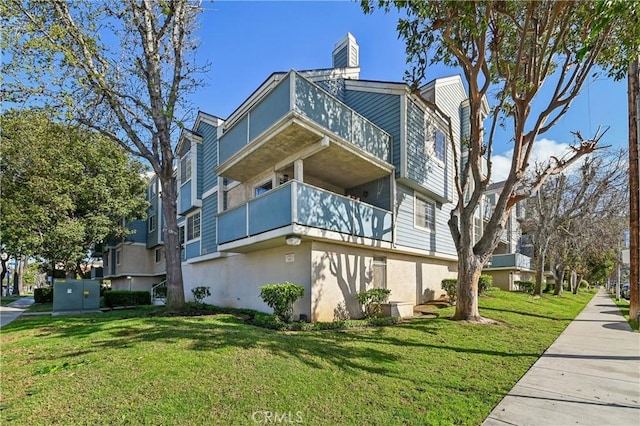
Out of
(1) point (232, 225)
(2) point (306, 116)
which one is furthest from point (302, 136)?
(1) point (232, 225)

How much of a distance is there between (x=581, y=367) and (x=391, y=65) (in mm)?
12616

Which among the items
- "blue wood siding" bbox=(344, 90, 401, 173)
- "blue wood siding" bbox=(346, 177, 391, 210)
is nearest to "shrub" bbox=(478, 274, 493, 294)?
"blue wood siding" bbox=(346, 177, 391, 210)

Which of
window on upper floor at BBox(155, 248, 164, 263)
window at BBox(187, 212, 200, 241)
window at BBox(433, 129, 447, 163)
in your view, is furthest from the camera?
window on upper floor at BBox(155, 248, 164, 263)

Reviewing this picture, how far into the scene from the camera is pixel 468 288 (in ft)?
34.9

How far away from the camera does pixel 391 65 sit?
1472 centimetres

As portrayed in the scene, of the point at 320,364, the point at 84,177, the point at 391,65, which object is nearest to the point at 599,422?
the point at 320,364

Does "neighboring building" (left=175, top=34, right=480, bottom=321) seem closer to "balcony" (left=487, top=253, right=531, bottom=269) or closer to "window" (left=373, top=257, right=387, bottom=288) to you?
"window" (left=373, top=257, right=387, bottom=288)

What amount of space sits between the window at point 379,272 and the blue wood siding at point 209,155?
8.23m

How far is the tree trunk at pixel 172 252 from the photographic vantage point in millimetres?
12508

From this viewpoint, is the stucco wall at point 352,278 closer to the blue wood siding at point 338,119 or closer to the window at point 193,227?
the blue wood siding at point 338,119

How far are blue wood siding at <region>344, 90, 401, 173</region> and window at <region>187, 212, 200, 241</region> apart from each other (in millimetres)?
9819

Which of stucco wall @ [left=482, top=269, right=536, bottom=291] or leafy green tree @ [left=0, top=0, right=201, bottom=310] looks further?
stucco wall @ [left=482, top=269, right=536, bottom=291]

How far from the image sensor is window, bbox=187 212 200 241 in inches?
704

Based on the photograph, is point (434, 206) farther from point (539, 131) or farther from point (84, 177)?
point (84, 177)
